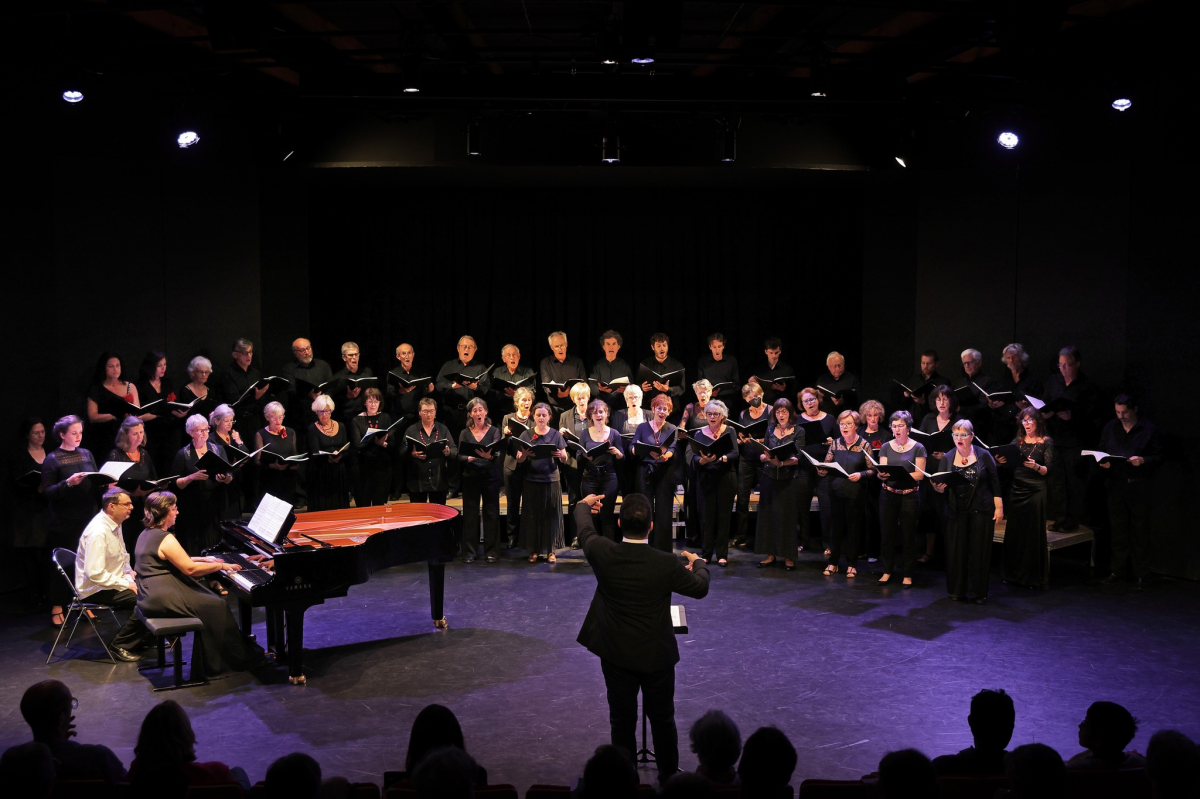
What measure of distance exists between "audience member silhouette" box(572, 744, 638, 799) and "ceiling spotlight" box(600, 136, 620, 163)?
24.0ft

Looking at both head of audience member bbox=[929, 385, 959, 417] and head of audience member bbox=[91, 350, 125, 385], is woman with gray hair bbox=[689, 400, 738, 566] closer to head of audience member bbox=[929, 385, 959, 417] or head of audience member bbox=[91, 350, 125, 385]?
head of audience member bbox=[929, 385, 959, 417]

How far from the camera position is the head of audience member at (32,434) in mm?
8109

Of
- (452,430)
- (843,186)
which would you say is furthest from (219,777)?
(843,186)

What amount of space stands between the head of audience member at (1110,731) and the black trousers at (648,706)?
5.62 ft

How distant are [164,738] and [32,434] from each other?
18.5 ft

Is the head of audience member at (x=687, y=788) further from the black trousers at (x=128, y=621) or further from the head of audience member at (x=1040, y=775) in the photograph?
the black trousers at (x=128, y=621)

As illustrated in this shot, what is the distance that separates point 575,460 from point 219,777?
6.21 metres

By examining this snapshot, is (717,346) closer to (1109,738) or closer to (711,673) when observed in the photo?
(711,673)

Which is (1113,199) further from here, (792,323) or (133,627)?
(133,627)

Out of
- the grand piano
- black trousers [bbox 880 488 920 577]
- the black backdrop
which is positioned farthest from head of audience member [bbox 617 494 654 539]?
the black backdrop

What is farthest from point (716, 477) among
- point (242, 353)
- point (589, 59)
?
point (242, 353)

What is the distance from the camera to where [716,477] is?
30.4 ft

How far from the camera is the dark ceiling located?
7.73 meters

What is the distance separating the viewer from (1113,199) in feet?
31.4
